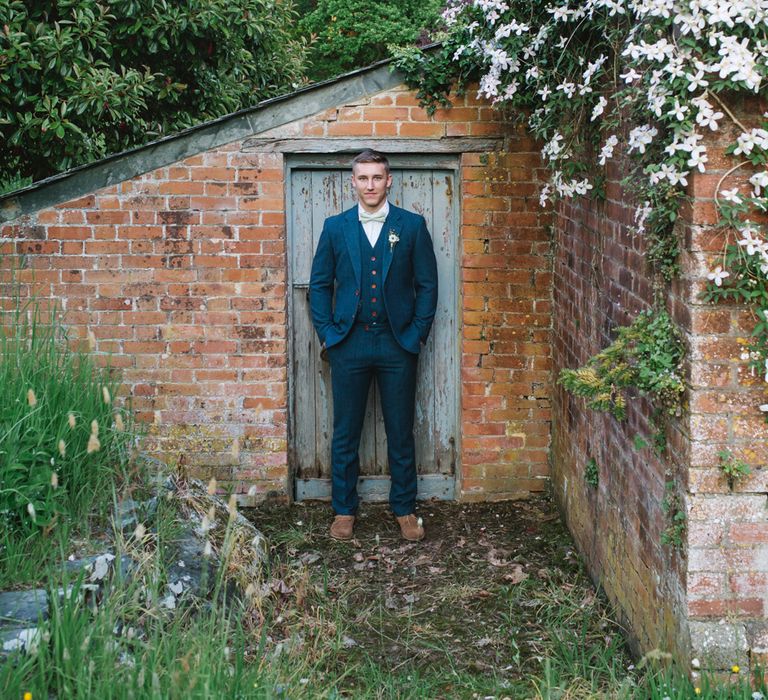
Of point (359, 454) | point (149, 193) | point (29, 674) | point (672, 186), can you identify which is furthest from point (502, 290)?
point (29, 674)

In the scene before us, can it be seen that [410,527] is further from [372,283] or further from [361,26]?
[361,26]

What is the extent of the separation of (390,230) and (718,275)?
2889 mm

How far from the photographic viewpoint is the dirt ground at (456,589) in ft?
15.5

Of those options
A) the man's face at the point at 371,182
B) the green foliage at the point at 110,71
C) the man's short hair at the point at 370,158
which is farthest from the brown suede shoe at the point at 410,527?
the green foliage at the point at 110,71

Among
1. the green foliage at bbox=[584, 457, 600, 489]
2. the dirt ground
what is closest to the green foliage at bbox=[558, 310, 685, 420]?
the green foliage at bbox=[584, 457, 600, 489]

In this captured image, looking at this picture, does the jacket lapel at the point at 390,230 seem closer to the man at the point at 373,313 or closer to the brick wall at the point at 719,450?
the man at the point at 373,313

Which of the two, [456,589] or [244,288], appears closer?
[456,589]

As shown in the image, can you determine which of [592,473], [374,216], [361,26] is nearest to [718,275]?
[592,473]

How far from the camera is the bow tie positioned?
6195 millimetres

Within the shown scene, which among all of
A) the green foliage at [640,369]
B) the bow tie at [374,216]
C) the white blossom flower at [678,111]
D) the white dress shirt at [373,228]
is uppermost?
the white blossom flower at [678,111]

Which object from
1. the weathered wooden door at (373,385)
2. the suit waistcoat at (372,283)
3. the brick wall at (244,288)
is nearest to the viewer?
the suit waistcoat at (372,283)

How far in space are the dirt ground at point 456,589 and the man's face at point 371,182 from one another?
206 cm

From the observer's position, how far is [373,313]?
6168 millimetres

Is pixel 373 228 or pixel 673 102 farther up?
pixel 673 102
